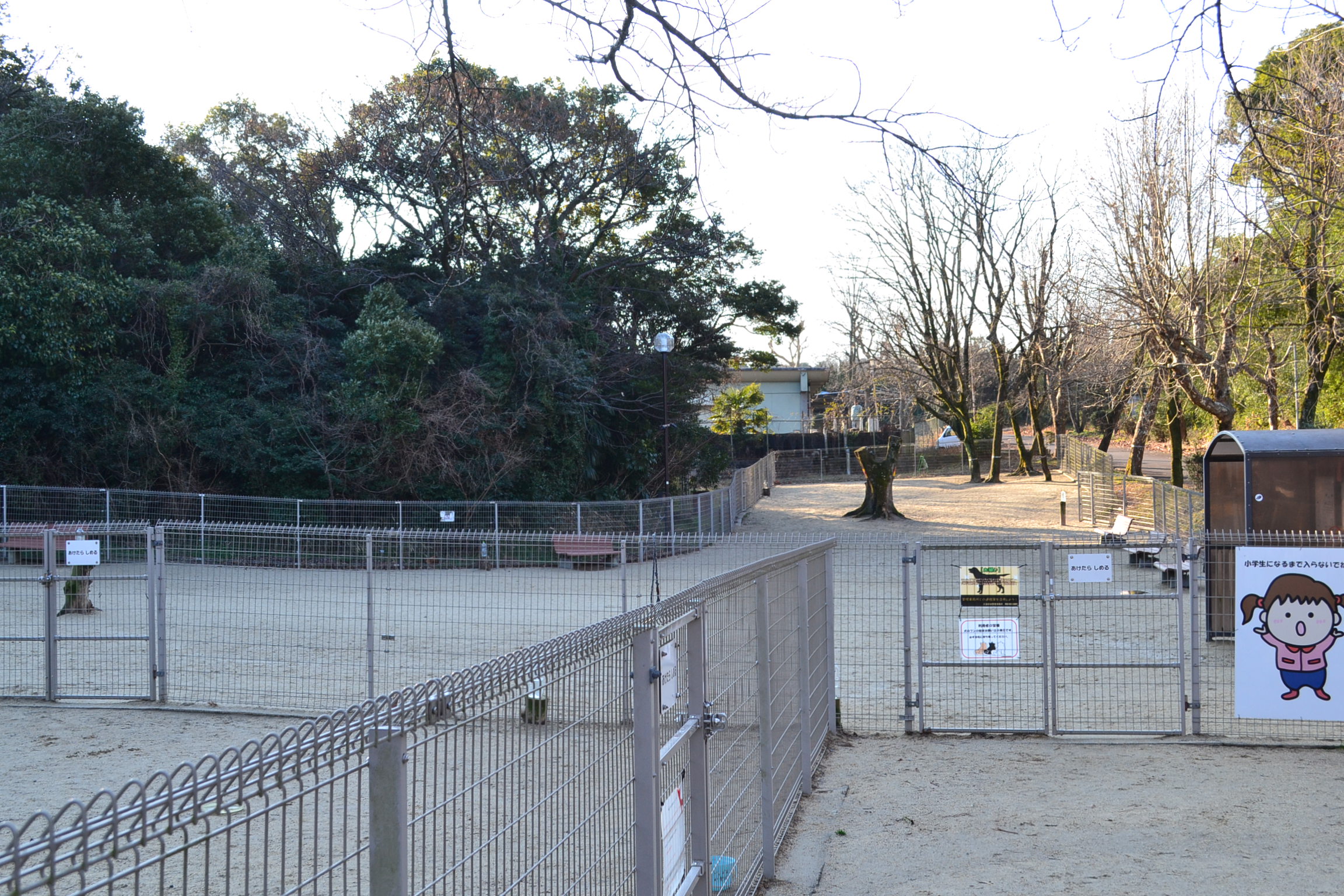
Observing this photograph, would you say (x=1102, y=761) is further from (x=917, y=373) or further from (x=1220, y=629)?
(x=917, y=373)

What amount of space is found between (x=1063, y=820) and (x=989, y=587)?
2747 mm

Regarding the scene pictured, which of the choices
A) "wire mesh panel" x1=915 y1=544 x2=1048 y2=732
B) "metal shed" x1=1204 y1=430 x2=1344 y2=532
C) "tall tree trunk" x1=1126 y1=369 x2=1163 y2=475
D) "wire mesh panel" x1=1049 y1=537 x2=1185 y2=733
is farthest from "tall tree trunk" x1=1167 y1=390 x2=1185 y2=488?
"wire mesh panel" x1=915 y1=544 x2=1048 y2=732

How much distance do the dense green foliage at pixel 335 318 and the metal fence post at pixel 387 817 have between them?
2032 cm

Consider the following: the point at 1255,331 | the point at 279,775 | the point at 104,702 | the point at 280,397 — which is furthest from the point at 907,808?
the point at 1255,331

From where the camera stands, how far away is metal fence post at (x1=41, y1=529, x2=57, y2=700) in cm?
1020

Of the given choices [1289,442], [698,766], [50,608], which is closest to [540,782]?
[698,766]

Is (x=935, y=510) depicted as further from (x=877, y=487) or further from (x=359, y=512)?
(x=359, y=512)

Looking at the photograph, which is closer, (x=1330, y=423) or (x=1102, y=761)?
(x=1102, y=761)

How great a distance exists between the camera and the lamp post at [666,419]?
26172mm

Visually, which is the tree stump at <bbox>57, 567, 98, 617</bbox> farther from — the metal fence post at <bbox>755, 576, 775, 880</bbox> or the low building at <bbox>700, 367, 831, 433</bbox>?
the low building at <bbox>700, 367, 831, 433</bbox>

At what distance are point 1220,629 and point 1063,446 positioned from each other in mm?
43450

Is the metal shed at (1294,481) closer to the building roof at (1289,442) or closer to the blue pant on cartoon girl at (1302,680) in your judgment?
the building roof at (1289,442)

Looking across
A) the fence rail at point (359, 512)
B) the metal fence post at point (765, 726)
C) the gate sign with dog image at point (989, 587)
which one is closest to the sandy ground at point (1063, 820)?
the metal fence post at point (765, 726)

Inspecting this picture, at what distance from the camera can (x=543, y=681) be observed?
285 cm
